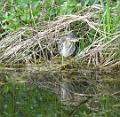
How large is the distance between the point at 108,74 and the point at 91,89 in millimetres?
363

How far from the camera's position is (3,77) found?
3631 mm

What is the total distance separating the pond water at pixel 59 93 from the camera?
2699mm

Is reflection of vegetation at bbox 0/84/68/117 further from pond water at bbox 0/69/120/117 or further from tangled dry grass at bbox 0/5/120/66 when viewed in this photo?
tangled dry grass at bbox 0/5/120/66

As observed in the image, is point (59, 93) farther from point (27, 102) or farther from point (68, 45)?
point (68, 45)

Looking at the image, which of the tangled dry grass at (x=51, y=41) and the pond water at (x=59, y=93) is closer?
the pond water at (x=59, y=93)

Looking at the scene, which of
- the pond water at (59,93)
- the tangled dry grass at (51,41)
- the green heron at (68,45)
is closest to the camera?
the pond water at (59,93)

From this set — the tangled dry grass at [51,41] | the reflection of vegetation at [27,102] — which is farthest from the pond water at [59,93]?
the tangled dry grass at [51,41]

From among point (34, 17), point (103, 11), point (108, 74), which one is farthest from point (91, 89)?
point (34, 17)

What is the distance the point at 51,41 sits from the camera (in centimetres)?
397

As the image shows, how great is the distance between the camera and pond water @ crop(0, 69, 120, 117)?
270cm

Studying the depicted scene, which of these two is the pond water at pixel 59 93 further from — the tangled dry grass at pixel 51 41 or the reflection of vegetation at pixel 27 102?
the tangled dry grass at pixel 51 41

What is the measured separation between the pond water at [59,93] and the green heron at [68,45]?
292 mm

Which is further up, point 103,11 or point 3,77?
point 103,11

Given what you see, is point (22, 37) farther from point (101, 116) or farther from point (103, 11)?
point (101, 116)
